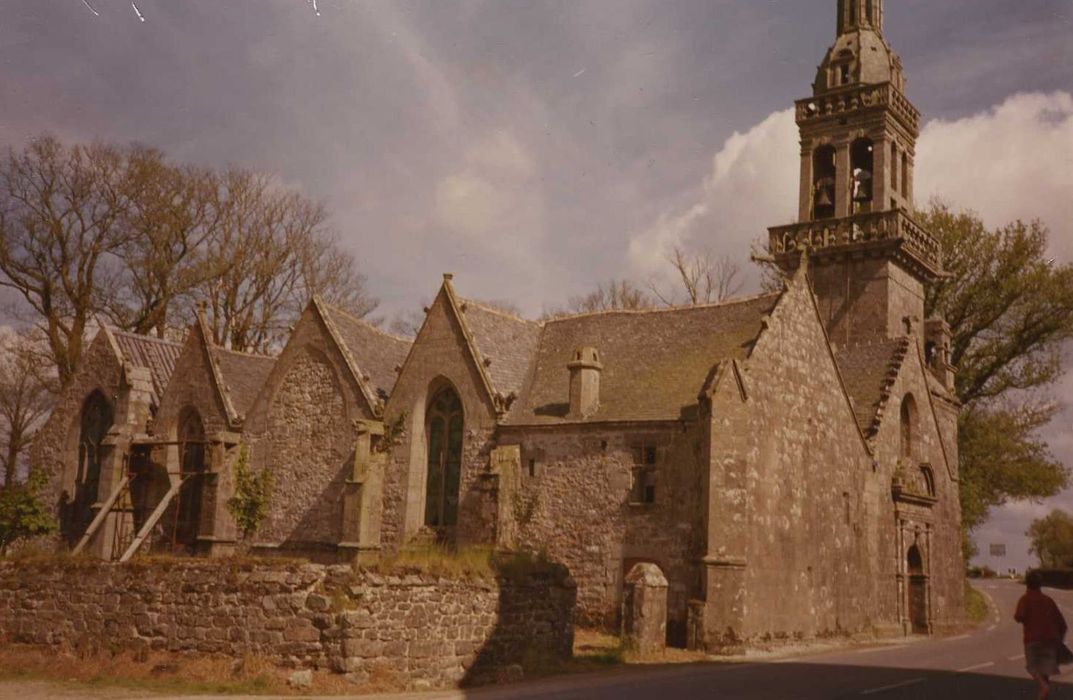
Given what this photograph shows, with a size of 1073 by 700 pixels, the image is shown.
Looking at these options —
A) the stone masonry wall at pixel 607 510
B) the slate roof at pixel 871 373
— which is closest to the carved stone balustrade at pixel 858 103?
the slate roof at pixel 871 373

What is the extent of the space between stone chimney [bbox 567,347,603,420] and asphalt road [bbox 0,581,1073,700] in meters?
8.21

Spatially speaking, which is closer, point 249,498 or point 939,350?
point 249,498

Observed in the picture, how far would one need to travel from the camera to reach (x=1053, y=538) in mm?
109875

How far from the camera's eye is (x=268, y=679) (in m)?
16.7

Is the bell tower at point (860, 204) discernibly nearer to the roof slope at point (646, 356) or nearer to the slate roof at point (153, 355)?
the roof slope at point (646, 356)

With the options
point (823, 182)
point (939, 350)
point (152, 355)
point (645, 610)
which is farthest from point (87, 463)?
point (939, 350)

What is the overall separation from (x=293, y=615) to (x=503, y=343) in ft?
50.9

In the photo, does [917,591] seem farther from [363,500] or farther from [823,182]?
[363,500]

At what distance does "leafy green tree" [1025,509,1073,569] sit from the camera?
105 metres

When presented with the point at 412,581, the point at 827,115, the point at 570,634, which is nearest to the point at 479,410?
the point at 570,634

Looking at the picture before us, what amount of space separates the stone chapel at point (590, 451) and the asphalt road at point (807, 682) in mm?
3619

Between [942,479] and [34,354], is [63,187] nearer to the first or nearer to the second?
[34,354]

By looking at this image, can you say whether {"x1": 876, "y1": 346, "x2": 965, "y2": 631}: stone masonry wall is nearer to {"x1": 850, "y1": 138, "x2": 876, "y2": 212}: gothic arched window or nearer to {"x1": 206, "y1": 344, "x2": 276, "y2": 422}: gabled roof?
{"x1": 850, "y1": 138, "x2": 876, "y2": 212}: gothic arched window

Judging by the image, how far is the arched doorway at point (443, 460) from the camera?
29.8 m
